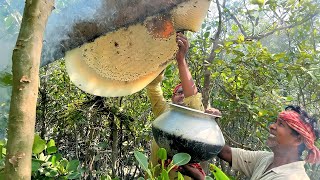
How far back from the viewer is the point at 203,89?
3.36m

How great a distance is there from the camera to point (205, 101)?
3.26m

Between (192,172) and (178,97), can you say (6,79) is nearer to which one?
(192,172)

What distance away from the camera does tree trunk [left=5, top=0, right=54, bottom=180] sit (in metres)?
0.84

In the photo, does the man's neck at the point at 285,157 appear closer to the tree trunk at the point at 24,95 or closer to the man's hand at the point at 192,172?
the man's hand at the point at 192,172

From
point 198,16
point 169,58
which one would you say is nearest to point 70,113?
point 169,58

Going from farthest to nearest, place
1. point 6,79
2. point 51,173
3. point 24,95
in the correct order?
1. point 51,173
2. point 6,79
3. point 24,95

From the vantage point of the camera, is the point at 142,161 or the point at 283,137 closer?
the point at 142,161

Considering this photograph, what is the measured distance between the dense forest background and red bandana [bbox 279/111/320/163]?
64cm

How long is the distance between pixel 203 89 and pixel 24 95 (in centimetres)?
260

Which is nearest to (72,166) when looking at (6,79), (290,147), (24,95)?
(6,79)

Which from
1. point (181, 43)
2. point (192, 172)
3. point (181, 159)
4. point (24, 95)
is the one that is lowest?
point (192, 172)

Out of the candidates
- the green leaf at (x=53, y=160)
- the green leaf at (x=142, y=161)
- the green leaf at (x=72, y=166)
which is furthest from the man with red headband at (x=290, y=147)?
the green leaf at (x=53, y=160)

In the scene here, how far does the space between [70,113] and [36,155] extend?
160 cm

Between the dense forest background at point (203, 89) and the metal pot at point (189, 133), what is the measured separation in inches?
15.5
